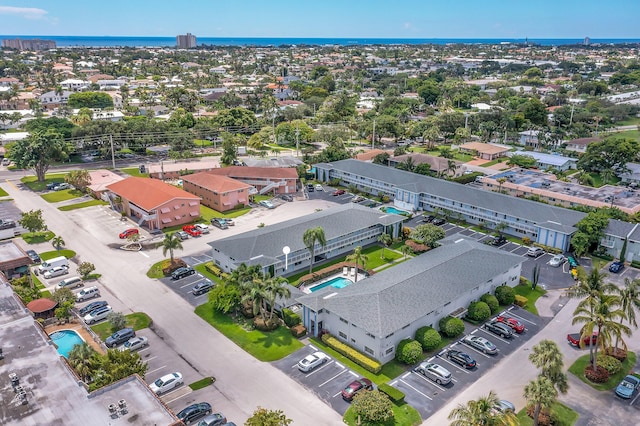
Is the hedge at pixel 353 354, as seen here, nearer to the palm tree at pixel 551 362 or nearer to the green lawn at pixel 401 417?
the green lawn at pixel 401 417

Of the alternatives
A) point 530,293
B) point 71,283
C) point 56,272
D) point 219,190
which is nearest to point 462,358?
point 530,293

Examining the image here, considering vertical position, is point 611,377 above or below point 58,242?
below

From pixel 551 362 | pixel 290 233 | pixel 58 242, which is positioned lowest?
pixel 58 242

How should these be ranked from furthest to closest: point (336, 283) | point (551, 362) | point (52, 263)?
point (52, 263)
point (336, 283)
point (551, 362)

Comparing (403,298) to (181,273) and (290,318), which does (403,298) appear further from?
(181,273)

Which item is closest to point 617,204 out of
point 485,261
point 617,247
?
point 617,247

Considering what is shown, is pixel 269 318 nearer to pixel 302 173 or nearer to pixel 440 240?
pixel 440 240

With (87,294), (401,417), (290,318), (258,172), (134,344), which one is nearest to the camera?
(401,417)
